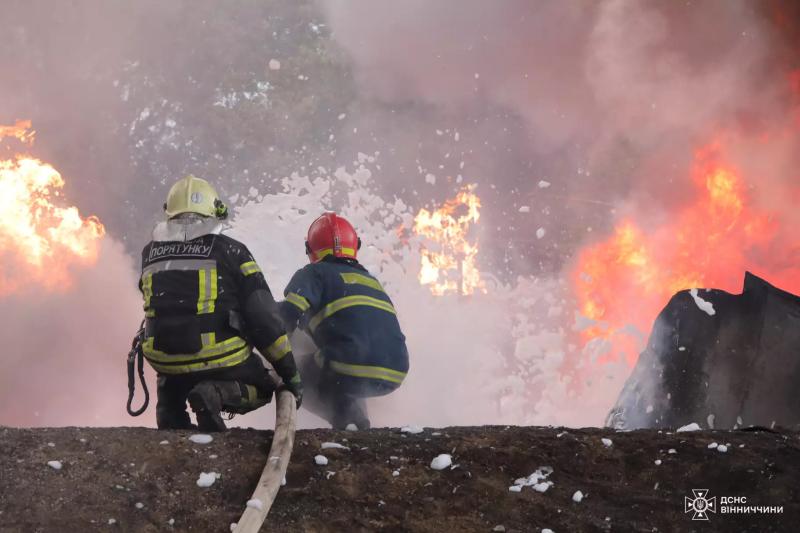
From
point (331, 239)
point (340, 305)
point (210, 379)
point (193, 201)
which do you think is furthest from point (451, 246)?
point (210, 379)

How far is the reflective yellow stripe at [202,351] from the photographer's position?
3.94m

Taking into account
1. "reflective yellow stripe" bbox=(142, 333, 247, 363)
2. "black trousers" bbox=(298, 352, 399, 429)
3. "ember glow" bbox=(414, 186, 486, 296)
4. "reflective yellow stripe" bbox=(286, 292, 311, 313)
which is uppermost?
"ember glow" bbox=(414, 186, 486, 296)

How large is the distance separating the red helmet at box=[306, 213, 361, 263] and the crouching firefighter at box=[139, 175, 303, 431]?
4.48 ft

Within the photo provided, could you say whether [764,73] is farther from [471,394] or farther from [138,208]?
[138,208]

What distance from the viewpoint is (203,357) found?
3.94m

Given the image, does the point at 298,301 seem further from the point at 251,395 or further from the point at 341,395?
the point at 251,395

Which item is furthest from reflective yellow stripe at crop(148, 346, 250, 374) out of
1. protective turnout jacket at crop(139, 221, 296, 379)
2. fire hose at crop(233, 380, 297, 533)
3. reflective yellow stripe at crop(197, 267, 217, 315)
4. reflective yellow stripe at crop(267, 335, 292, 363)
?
fire hose at crop(233, 380, 297, 533)

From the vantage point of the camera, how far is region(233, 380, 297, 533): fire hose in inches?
108

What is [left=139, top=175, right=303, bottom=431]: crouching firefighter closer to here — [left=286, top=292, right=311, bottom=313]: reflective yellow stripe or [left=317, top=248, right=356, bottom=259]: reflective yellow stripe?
[left=286, top=292, right=311, bottom=313]: reflective yellow stripe

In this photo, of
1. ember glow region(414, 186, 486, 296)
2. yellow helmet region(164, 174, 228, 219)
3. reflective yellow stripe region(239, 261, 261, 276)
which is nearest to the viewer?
reflective yellow stripe region(239, 261, 261, 276)

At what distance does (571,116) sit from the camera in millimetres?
11148

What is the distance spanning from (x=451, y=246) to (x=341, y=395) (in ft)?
21.4

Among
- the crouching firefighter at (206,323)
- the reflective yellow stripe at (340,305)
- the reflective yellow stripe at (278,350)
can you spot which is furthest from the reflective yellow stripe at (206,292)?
the reflective yellow stripe at (340,305)

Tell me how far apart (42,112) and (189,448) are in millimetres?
10420
